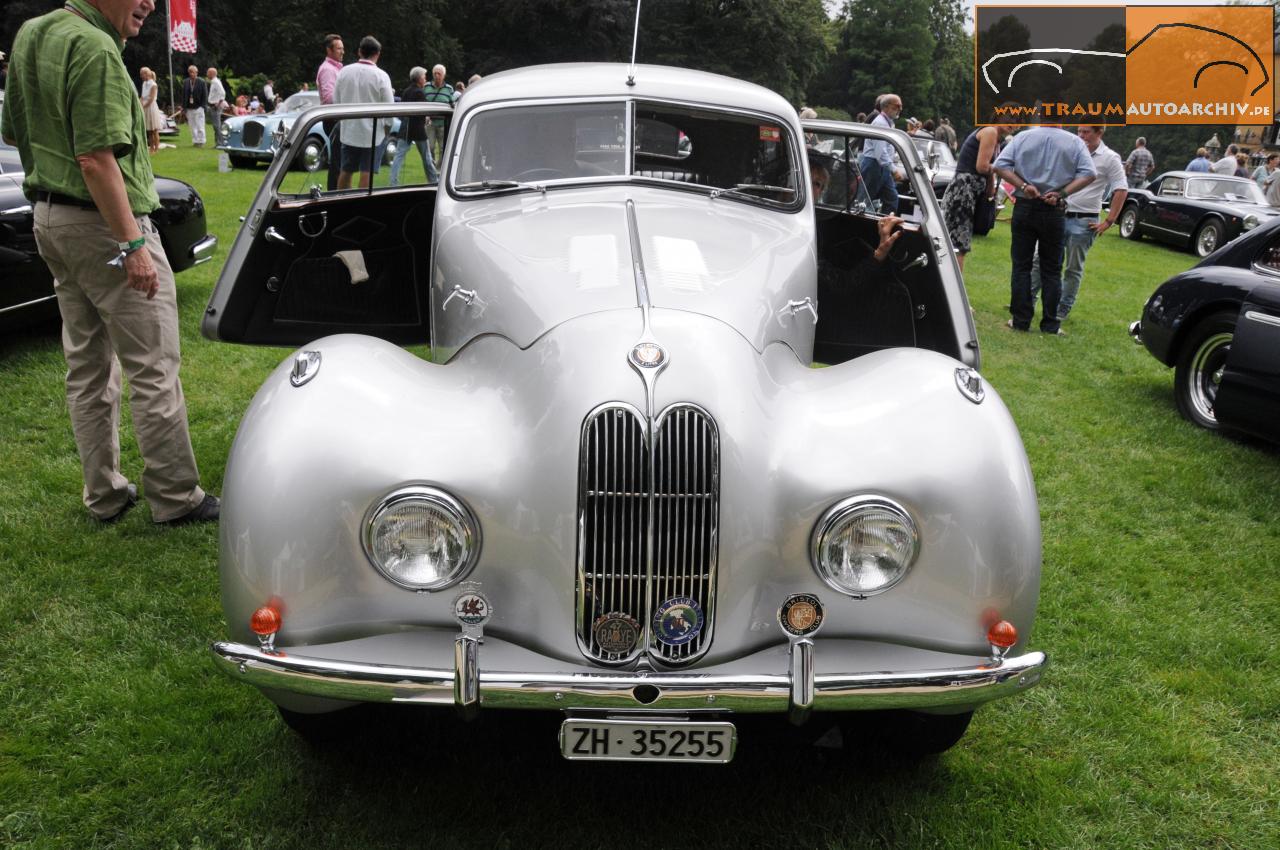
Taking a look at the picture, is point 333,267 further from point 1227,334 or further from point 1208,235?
point 1208,235

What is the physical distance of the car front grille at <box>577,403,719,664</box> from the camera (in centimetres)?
252

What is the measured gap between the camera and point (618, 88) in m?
4.48

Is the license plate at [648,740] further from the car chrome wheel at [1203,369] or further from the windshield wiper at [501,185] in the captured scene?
the car chrome wheel at [1203,369]

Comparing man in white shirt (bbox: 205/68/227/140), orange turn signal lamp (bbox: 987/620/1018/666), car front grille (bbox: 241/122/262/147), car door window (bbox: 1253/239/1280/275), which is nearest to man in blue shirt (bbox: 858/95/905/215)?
car door window (bbox: 1253/239/1280/275)

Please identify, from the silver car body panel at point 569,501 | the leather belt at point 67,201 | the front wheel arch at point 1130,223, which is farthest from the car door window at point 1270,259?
the front wheel arch at point 1130,223

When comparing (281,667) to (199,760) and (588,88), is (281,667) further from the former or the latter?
(588,88)

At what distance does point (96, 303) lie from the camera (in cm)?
409

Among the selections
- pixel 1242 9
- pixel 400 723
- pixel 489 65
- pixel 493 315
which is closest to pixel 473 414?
pixel 493 315

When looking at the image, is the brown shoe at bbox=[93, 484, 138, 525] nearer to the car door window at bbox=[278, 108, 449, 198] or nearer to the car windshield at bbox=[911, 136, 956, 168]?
the car door window at bbox=[278, 108, 449, 198]

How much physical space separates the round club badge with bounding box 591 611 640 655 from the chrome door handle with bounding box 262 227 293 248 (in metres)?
3.10

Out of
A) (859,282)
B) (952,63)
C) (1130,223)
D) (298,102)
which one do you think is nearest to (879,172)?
(859,282)

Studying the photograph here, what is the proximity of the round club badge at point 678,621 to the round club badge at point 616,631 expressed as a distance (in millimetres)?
55

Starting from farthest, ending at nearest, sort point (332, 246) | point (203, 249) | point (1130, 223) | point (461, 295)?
point (1130, 223)
point (203, 249)
point (332, 246)
point (461, 295)

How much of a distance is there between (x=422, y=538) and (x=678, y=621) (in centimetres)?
67
